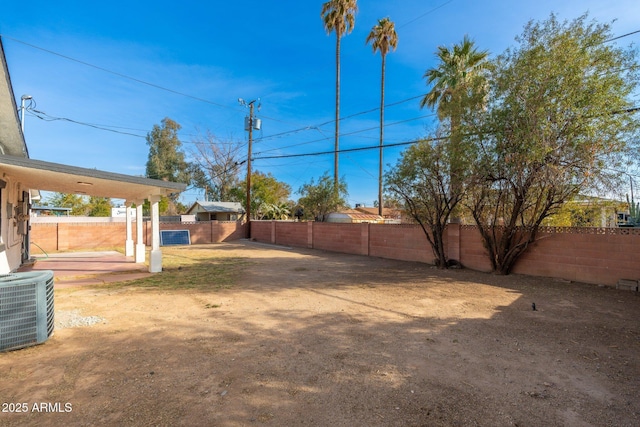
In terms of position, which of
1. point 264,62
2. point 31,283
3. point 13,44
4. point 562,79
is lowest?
point 31,283

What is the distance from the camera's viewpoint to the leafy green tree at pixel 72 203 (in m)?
29.2

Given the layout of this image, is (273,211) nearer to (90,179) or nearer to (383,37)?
(383,37)

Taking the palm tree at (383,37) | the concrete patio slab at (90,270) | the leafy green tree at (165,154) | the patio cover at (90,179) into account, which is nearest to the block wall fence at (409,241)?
the concrete patio slab at (90,270)

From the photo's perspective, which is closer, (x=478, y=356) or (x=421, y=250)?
(x=478, y=356)

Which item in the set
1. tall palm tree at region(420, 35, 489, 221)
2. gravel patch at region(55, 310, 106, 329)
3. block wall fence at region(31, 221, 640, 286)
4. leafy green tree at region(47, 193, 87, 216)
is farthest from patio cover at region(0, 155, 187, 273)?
leafy green tree at region(47, 193, 87, 216)

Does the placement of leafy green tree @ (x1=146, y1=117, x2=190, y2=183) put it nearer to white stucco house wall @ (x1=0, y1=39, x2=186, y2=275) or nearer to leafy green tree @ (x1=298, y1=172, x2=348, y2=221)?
leafy green tree @ (x1=298, y1=172, x2=348, y2=221)

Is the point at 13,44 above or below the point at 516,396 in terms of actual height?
above

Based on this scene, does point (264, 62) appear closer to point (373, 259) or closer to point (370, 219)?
point (370, 219)

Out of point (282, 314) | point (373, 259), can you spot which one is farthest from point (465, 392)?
point (373, 259)

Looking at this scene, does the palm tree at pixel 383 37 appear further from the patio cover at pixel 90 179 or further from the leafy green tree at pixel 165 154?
the leafy green tree at pixel 165 154

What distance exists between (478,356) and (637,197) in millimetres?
7056

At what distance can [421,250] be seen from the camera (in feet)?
40.0

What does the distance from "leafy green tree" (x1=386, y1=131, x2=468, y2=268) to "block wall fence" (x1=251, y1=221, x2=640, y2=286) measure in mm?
487

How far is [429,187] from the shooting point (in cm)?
1038
